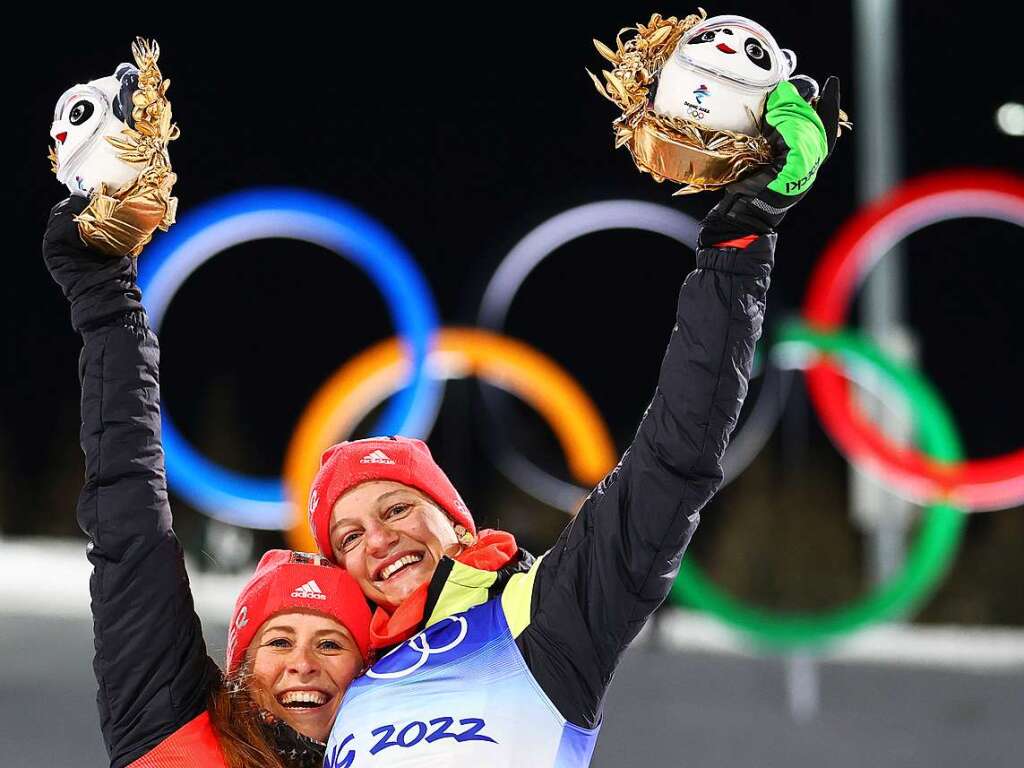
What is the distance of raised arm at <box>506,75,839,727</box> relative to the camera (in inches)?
124

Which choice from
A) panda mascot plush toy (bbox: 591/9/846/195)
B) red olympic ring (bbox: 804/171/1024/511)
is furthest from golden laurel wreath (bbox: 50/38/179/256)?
red olympic ring (bbox: 804/171/1024/511)

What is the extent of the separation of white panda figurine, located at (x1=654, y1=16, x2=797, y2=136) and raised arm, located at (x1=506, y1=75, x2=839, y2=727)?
42 millimetres

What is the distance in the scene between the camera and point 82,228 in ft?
11.4

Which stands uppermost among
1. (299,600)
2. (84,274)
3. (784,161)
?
(784,161)

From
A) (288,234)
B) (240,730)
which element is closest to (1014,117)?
(288,234)

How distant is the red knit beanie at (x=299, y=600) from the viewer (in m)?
3.67

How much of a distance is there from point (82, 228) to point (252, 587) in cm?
91

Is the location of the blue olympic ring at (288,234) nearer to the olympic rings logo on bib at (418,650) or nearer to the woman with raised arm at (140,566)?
the woman with raised arm at (140,566)

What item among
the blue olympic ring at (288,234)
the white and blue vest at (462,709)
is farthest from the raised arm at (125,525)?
the blue olympic ring at (288,234)

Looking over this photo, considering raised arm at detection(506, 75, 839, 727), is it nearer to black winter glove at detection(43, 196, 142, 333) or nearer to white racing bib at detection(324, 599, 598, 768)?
white racing bib at detection(324, 599, 598, 768)

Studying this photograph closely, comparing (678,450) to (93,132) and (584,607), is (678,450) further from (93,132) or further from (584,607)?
(93,132)

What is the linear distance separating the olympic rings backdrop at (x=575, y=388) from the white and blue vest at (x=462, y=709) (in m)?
4.73

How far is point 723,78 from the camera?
10.3 ft

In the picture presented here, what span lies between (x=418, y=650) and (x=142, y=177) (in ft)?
3.76
